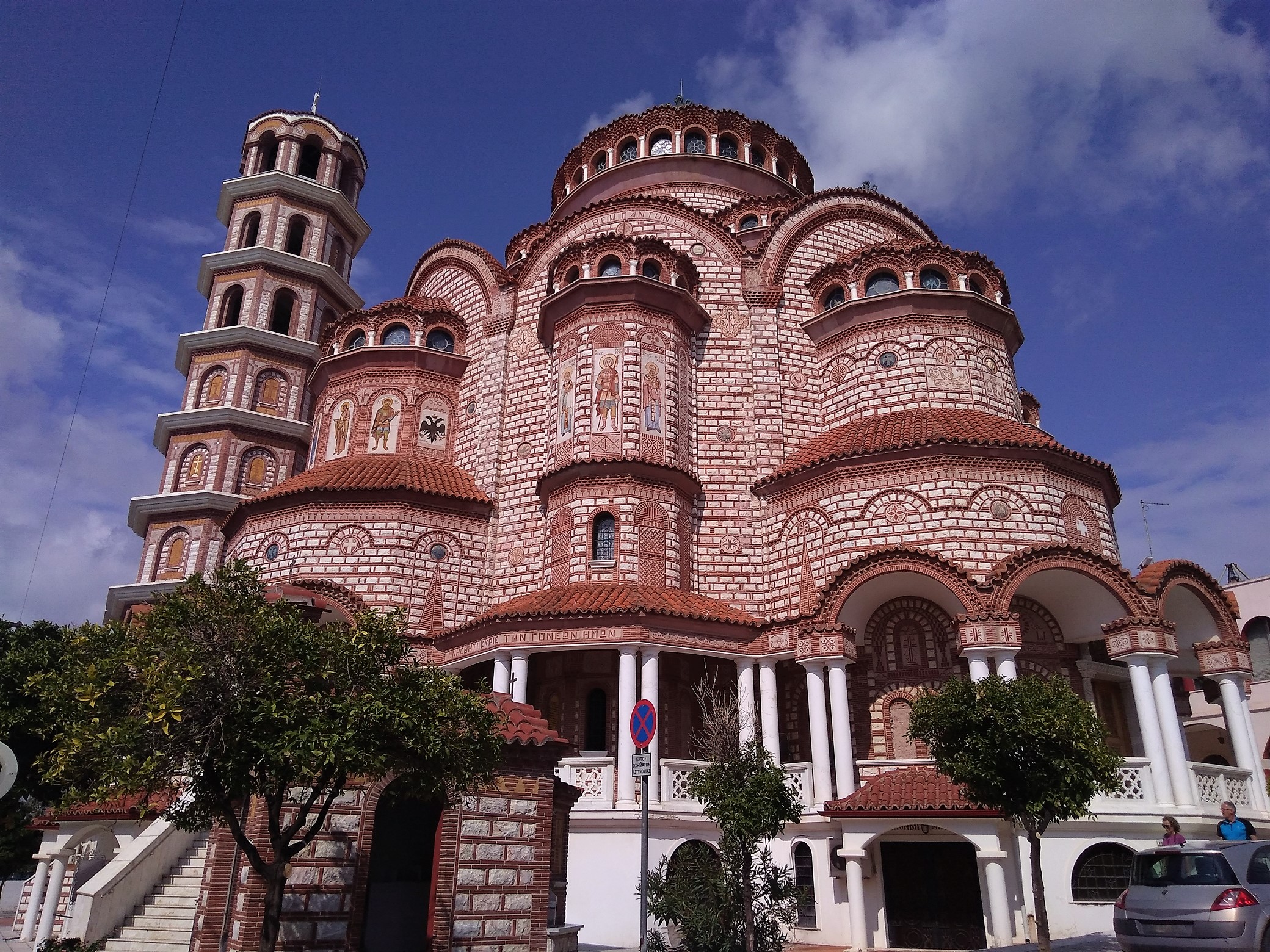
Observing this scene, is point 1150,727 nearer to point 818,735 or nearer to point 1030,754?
point 818,735

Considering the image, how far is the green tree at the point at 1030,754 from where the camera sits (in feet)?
35.7

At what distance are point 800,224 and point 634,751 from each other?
15.5 m

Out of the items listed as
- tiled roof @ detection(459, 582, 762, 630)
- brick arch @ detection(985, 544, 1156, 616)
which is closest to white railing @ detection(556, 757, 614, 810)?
tiled roof @ detection(459, 582, 762, 630)

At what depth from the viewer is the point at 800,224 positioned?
1000 inches

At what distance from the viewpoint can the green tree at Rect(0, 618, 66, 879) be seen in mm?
24453

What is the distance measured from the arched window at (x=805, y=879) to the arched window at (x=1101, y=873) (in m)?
4.15

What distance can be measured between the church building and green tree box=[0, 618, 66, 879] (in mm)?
3059

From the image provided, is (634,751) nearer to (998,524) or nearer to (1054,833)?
(1054,833)

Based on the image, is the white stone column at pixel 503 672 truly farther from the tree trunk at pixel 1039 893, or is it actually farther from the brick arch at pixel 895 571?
the tree trunk at pixel 1039 893

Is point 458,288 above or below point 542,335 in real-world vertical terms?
above

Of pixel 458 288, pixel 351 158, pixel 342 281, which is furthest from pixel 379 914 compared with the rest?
pixel 351 158

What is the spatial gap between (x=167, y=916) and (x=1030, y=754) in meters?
11.6

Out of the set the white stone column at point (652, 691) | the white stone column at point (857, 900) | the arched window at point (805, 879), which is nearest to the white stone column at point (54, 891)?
the white stone column at point (652, 691)

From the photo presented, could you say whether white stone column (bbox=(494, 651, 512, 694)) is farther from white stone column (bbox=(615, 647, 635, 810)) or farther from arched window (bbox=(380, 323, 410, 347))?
arched window (bbox=(380, 323, 410, 347))
